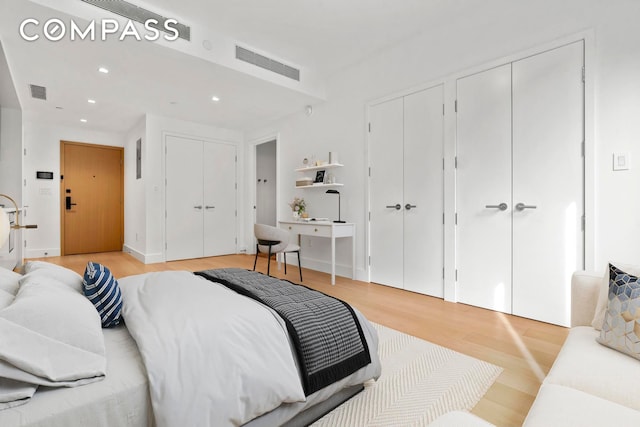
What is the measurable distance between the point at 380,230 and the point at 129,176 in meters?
5.08

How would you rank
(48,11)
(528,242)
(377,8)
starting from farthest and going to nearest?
(377,8) → (528,242) → (48,11)

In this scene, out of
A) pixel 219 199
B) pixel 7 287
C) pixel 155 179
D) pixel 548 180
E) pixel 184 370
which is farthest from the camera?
pixel 219 199

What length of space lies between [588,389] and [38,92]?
592 centimetres

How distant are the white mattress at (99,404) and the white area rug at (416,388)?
780 millimetres

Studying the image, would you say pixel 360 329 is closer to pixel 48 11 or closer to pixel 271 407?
pixel 271 407

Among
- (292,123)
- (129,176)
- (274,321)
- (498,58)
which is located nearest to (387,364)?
(274,321)

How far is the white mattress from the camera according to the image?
0.80m

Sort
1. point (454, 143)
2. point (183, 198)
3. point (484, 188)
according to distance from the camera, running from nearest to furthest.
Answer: point (484, 188), point (454, 143), point (183, 198)

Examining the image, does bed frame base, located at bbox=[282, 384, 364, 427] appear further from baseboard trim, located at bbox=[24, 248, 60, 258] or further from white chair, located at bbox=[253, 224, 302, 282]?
baseboard trim, located at bbox=[24, 248, 60, 258]

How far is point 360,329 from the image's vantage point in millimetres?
1535

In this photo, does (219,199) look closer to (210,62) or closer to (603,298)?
(210,62)

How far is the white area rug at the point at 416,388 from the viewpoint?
4.76 ft

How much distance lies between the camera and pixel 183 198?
559 cm

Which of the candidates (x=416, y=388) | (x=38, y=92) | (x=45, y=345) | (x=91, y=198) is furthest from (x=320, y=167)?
(x=91, y=198)
